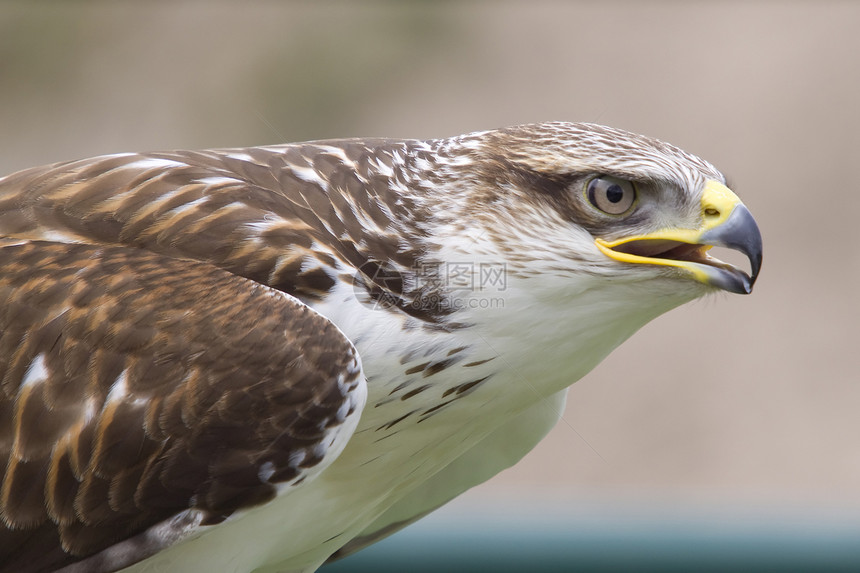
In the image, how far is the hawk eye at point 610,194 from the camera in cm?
274

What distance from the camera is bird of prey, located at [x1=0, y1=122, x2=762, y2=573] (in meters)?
2.53

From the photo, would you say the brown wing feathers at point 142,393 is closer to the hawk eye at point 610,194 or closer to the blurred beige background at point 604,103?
the hawk eye at point 610,194

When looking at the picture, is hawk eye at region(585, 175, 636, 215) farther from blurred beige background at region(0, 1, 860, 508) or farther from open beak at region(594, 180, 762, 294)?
blurred beige background at region(0, 1, 860, 508)

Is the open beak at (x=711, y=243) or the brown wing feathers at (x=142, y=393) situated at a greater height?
the open beak at (x=711, y=243)

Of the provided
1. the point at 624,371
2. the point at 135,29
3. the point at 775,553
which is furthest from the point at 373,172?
the point at 135,29

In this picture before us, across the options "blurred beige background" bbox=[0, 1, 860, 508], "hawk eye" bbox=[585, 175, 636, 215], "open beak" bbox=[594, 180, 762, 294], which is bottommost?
"blurred beige background" bbox=[0, 1, 860, 508]

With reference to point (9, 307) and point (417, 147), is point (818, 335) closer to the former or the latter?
point (417, 147)

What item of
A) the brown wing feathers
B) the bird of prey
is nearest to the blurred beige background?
the bird of prey

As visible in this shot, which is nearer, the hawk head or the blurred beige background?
the hawk head

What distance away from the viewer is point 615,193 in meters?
2.74

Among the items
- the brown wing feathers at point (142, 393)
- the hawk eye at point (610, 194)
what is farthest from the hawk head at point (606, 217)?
the brown wing feathers at point (142, 393)

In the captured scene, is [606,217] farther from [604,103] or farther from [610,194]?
[604,103]

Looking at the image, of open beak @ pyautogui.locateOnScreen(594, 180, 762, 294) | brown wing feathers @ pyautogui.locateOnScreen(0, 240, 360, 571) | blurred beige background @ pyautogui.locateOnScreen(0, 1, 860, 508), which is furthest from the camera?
blurred beige background @ pyautogui.locateOnScreen(0, 1, 860, 508)

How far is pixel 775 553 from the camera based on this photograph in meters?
3.56
